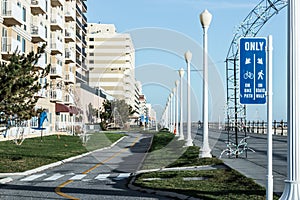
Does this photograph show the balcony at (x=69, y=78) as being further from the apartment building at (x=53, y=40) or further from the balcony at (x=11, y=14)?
the balcony at (x=11, y=14)

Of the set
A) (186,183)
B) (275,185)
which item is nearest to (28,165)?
(186,183)

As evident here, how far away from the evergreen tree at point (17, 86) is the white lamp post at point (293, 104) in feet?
53.4

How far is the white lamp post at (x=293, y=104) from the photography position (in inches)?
392

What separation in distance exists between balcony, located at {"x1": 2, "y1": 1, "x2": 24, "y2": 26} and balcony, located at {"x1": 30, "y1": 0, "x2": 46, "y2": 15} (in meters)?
8.60

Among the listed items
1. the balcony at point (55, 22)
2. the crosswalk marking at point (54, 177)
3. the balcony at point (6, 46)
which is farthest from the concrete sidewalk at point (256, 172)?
the balcony at point (55, 22)

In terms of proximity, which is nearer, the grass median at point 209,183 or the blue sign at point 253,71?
the blue sign at point 253,71

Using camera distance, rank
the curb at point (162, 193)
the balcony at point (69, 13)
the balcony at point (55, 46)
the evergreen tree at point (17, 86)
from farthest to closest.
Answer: the balcony at point (69, 13), the balcony at point (55, 46), the evergreen tree at point (17, 86), the curb at point (162, 193)

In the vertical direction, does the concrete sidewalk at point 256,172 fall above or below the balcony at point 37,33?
below

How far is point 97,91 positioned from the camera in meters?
94.1

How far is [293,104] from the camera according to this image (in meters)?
10.1

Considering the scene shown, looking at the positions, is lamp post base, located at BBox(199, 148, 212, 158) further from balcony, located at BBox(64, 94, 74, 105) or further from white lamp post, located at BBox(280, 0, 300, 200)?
balcony, located at BBox(64, 94, 74, 105)

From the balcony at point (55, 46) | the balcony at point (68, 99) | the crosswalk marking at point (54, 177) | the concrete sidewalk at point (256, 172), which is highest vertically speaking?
the balcony at point (55, 46)

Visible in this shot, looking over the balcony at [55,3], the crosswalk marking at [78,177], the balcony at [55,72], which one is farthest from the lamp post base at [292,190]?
the balcony at [55,3]

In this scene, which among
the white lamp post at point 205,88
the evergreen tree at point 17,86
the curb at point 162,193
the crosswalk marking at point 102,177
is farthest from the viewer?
the evergreen tree at point 17,86
